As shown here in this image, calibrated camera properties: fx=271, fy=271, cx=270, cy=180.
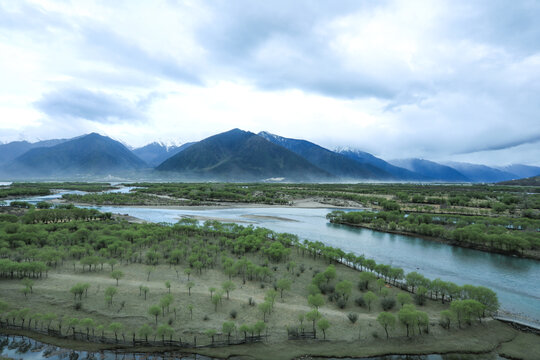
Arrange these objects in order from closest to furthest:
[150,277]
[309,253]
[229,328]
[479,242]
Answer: [229,328] → [150,277] → [309,253] → [479,242]

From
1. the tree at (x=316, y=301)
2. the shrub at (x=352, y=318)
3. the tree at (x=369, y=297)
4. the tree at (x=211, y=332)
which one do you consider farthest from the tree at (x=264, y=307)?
the tree at (x=369, y=297)

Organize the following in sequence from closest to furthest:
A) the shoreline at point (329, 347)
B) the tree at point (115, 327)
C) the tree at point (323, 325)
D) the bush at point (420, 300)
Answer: the shoreline at point (329, 347)
the tree at point (115, 327)
the tree at point (323, 325)
the bush at point (420, 300)

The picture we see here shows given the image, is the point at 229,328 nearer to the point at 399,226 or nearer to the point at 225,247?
the point at 225,247

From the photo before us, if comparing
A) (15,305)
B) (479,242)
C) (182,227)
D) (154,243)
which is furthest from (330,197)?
(15,305)

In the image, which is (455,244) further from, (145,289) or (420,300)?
(145,289)

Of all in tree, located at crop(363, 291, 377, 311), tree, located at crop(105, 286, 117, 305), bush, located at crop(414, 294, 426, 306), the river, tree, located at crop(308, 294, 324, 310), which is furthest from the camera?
the river

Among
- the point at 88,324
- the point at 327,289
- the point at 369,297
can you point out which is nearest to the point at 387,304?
the point at 369,297

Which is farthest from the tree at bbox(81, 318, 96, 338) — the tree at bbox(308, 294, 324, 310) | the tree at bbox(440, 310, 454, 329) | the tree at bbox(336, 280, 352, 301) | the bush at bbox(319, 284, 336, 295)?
the tree at bbox(440, 310, 454, 329)

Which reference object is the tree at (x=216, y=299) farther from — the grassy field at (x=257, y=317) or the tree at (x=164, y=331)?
the tree at (x=164, y=331)

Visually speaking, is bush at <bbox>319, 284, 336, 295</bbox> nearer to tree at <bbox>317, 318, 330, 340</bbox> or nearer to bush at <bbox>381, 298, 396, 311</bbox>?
bush at <bbox>381, 298, 396, 311</bbox>

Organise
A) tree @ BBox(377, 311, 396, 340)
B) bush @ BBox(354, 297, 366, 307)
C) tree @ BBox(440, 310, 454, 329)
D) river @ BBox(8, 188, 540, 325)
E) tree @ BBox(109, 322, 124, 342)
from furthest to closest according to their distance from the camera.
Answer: river @ BBox(8, 188, 540, 325) < bush @ BBox(354, 297, 366, 307) < tree @ BBox(440, 310, 454, 329) < tree @ BBox(377, 311, 396, 340) < tree @ BBox(109, 322, 124, 342)

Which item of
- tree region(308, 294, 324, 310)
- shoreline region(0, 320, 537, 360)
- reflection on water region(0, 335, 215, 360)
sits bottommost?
reflection on water region(0, 335, 215, 360)
